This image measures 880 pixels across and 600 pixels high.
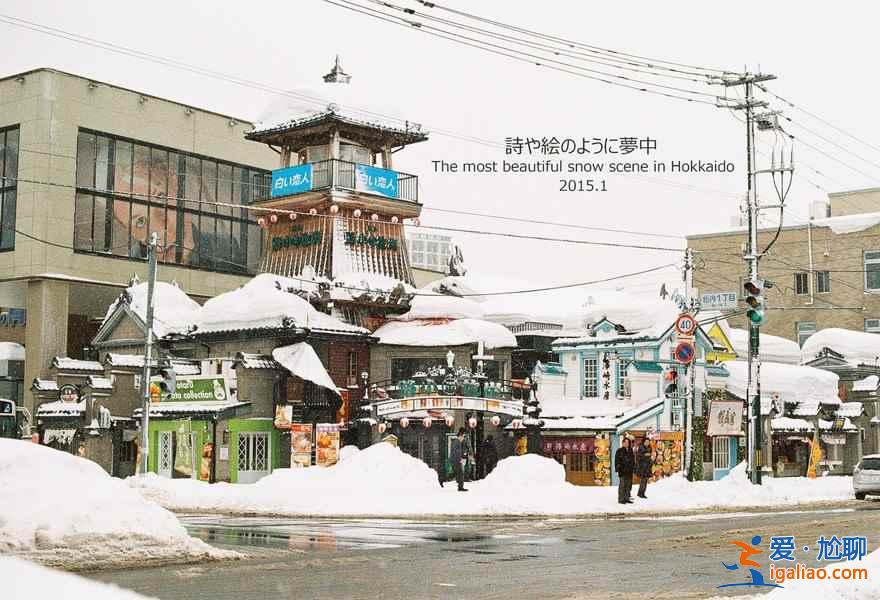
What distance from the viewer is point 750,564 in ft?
56.3

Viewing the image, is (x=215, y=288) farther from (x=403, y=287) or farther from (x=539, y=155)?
(x=539, y=155)

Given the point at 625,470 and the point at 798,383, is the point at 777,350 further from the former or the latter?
the point at 625,470

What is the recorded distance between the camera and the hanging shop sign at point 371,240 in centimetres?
5130

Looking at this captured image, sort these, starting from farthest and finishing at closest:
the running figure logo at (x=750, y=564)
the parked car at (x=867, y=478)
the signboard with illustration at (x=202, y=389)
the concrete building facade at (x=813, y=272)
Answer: the concrete building facade at (x=813, y=272) → the signboard with illustration at (x=202, y=389) → the parked car at (x=867, y=478) → the running figure logo at (x=750, y=564)

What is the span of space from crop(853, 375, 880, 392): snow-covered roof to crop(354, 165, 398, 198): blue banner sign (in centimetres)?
2304

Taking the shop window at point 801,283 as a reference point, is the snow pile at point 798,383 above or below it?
below

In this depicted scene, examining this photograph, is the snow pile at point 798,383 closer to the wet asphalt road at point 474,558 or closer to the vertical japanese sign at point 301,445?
the vertical japanese sign at point 301,445

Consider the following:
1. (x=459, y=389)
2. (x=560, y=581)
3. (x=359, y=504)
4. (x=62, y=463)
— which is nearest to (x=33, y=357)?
(x=459, y=389)

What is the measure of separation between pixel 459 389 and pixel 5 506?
2873cm

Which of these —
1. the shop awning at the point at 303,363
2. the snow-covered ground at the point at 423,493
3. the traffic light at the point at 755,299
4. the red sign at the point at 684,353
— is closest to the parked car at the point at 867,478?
the snow-covered ground at the point at 423,493

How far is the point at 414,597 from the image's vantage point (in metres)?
13.7

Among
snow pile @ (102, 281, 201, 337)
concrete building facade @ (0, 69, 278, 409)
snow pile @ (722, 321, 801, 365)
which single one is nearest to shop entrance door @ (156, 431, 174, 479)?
snow pile @ (102, 281, 201, 337)

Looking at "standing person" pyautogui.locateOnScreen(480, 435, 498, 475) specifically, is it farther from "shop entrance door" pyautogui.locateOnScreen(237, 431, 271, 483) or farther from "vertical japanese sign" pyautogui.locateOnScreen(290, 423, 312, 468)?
"shop entrance door" pyautogui.locateOnScreen(237, 431, 271, 483)

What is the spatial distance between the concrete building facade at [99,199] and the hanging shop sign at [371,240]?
6.25 metres
